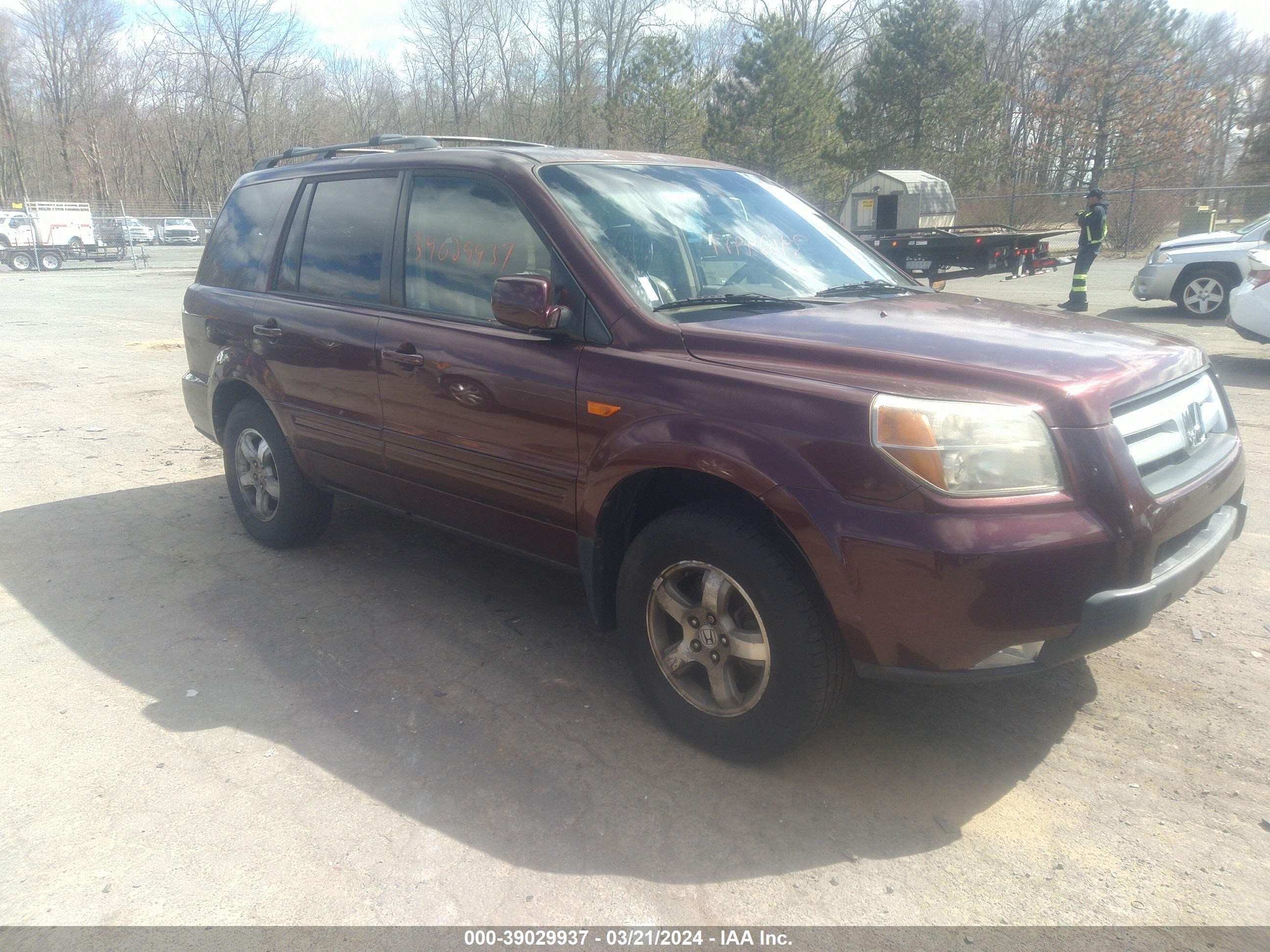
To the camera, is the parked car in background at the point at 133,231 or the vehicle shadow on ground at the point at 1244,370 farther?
the parked car in background at the point at 133,231

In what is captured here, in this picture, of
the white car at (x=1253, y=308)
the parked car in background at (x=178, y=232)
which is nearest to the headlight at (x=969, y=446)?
the white car at (x=1253, y=308)

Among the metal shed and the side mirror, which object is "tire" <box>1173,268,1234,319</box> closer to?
the metal shed

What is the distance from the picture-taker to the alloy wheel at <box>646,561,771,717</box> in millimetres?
2904

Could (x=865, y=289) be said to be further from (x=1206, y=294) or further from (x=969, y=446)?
(x=1206, y=294)

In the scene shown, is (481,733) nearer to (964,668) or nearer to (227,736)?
(227,736)

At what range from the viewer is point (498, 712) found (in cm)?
344

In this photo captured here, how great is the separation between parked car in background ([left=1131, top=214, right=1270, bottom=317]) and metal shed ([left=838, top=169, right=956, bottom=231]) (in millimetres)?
10885

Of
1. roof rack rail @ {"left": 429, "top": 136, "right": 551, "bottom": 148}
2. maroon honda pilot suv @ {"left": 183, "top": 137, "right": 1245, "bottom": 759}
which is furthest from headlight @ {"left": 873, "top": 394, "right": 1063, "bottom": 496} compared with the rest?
roof rack rail @ {"left": 429, "top": 136, "right": 551, "bottom": 148}

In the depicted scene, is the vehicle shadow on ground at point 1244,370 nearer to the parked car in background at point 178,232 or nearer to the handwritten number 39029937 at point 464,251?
the handwritten number 39029937 at point 464,251

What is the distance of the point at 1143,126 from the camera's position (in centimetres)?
3678

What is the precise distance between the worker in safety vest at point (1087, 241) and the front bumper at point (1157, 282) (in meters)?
0.76

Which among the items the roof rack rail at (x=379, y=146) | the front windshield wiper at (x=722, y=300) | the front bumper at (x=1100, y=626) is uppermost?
the roof rack rail at (x=379, y=146)

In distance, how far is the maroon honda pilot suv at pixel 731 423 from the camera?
2.49 m

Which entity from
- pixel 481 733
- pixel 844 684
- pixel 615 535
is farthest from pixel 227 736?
pixel 844 684
